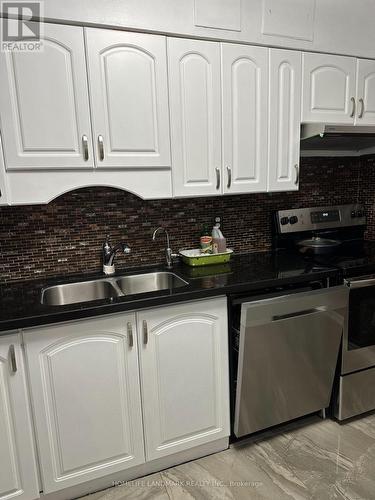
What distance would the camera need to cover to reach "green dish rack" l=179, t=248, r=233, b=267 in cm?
191

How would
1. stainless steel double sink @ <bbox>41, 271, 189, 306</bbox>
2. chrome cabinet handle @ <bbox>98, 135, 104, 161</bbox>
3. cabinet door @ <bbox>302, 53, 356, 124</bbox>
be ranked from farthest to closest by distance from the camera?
1. cabinet door @ <bbox>302, 53, 356, 124</bbox>
2. stainless steel double sink @ <bbox>41, 271, 189, 306</bbox>
3. chrome cabinet handle @ <bbox>98, 135, 104, 161</bbox>

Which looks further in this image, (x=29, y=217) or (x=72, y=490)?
(x=29, y=217)

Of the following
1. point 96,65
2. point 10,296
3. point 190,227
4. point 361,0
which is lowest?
point 10,296

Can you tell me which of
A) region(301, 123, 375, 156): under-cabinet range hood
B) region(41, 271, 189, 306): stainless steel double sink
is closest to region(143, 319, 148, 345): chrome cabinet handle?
region(41, 271, 189, 306): stainless steel double sink

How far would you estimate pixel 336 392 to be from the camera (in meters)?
1.91

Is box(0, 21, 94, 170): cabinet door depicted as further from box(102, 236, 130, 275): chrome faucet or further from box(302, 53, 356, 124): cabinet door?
box(302, 53, 356, 124): cabinet door

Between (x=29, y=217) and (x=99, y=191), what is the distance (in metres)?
0.38

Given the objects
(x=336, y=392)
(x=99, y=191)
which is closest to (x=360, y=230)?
(x=336, y=392)

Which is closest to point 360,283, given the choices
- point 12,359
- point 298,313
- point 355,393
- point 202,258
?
point 298,313

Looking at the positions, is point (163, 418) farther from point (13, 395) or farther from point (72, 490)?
point (13, 395)

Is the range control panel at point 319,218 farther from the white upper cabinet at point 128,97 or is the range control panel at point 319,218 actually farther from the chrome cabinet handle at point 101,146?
the chrome cabinet handle at point 101,146

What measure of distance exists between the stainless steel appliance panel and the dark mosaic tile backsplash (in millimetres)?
947

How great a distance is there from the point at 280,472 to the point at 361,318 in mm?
Answer: 901

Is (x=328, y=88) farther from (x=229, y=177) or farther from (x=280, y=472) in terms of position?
(x=280, y=472)
